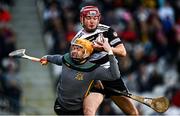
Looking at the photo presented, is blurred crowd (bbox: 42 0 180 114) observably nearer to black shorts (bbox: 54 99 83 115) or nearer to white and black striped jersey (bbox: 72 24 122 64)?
black shorts (bbox: 54 99 83 115)

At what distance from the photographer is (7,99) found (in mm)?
15320

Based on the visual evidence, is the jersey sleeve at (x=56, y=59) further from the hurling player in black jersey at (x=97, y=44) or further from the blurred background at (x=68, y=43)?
the blurred background at (x=68, y=43)

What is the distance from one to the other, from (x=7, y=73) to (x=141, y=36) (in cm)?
359

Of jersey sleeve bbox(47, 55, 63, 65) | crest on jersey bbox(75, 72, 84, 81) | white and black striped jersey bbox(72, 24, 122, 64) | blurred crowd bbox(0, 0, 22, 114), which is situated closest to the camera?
crest on jersey bbox(75, 72, 84, 81)

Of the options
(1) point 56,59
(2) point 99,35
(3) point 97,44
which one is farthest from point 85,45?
(1) point 56,59

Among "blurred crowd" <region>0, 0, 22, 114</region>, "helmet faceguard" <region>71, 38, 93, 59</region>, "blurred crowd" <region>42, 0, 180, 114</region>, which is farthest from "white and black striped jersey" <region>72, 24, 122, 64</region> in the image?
"blurred crowd" <region>42, 0, 180, 114</region>

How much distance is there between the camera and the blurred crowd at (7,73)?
50.1 feet

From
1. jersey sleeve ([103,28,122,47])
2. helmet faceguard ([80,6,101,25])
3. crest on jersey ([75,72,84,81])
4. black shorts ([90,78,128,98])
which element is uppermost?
helmet faceguard ([80,6,101,25])

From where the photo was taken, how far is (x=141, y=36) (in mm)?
17781

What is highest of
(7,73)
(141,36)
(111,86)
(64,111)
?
(111,86)

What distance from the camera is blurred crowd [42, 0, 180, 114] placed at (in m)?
16.7

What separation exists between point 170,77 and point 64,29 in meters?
2.74

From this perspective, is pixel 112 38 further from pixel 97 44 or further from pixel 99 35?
pixel 97 44

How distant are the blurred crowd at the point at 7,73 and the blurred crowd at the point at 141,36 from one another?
1013mm
